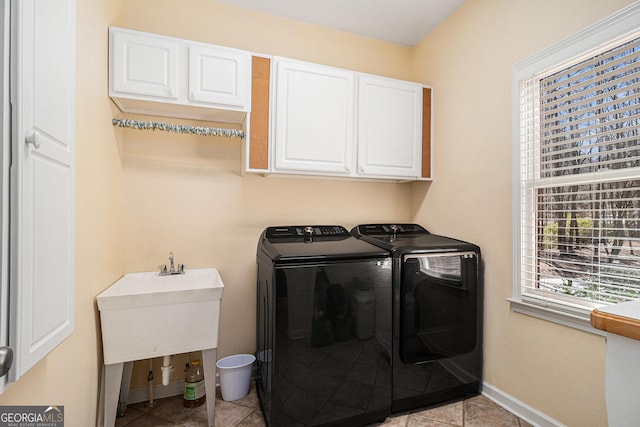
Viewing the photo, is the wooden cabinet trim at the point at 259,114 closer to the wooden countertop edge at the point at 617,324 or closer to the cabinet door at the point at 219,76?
the cabinet door at the point at 219,76

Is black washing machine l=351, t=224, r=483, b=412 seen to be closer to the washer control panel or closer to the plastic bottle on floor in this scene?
the washer control panel

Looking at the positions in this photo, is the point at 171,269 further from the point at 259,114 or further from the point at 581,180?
the point at 581,180

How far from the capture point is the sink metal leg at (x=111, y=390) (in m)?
1.60

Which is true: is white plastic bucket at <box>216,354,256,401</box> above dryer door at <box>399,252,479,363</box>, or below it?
below

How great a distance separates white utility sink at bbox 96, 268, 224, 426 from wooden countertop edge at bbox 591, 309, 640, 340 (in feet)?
5.27

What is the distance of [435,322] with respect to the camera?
1974 mm

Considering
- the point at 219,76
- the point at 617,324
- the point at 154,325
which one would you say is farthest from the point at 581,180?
the point at 154,325

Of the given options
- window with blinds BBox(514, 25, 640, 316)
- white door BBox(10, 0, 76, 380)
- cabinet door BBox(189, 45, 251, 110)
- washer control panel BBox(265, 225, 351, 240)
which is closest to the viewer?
white door BBox(10, 0, 76, 380)

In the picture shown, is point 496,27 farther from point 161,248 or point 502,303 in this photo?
point 161,248

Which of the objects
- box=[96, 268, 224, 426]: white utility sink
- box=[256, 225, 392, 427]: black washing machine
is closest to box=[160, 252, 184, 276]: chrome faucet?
box=[96, 268, 224, 426]: white utility sink

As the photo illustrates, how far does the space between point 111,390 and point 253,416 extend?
0.83m

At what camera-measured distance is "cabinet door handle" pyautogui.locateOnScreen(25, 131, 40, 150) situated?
83 cm

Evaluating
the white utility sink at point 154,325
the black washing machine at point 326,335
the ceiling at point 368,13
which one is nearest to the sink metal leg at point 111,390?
the white utility sink at point 154,325

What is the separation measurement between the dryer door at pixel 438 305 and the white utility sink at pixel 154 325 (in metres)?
1.17
